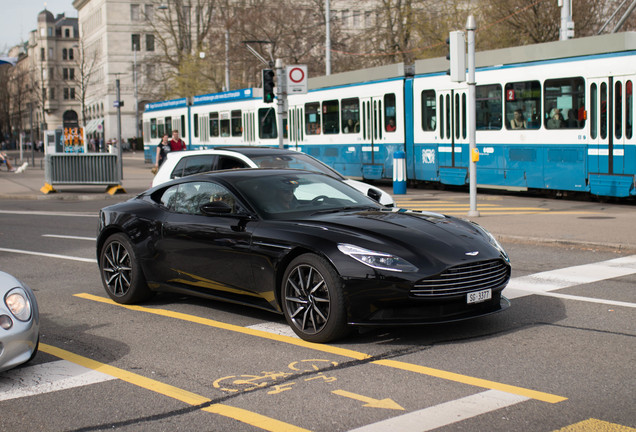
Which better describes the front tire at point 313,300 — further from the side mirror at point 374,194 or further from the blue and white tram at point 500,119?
the blue and white tram at point 500,119

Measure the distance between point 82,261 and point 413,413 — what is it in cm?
776

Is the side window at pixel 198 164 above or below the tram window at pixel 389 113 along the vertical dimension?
below

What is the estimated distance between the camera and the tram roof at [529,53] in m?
17.9

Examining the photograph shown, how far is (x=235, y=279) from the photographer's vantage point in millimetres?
7234

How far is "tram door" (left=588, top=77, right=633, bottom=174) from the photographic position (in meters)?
17.8

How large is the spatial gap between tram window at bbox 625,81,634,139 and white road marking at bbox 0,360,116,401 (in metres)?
14.4

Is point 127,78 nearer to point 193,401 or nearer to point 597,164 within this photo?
point 597,164

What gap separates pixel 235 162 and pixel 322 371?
26.2ft

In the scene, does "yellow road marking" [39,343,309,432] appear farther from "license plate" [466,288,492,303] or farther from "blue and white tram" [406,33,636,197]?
"blue and white tram" [406,33,636,197]

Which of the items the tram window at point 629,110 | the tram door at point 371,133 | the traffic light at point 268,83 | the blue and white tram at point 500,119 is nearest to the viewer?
the tram window at point 629,110

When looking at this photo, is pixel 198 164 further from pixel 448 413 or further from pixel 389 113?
pixel 389 113

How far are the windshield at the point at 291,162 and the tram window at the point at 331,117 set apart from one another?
45.1 feet

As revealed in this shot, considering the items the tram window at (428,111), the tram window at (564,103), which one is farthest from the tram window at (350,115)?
the tram window at (564,103)

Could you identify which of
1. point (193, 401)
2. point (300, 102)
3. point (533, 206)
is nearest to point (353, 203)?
point (193, 401)
